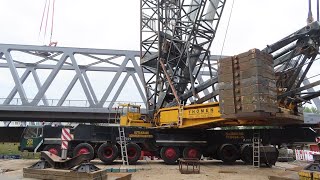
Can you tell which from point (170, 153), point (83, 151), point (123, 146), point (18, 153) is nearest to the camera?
point (83, 151)

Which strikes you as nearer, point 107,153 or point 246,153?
point 107,153

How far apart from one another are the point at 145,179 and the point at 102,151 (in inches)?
268

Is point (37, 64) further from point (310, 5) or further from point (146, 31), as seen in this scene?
point (310, 5)

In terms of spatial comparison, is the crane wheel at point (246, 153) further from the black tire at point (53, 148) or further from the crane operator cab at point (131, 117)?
the black tire at point (53, 148)

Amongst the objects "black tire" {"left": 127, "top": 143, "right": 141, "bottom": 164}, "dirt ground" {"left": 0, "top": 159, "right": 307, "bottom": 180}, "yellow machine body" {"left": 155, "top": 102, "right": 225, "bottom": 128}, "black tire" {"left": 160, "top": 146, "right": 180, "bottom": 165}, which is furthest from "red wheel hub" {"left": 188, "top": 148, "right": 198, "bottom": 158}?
"black tire" {"left": 127, "top": 143, "right": 141, "bottom": 164}

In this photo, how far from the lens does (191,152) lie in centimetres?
1981

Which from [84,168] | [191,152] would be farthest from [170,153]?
[84,168]

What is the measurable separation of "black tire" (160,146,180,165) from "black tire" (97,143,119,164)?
8.95 feet

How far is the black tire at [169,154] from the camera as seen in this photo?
19.4 meters

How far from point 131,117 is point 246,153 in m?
7.44

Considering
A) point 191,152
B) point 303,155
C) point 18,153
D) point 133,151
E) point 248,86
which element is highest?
point 248,86

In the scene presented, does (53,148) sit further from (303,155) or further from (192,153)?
(303,155)

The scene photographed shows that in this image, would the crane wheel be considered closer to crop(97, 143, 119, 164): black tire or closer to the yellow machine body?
the yellow machine body

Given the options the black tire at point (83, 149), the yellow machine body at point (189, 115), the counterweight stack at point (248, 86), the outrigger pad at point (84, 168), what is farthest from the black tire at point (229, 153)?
the outrigger pad at point (84, 168)
